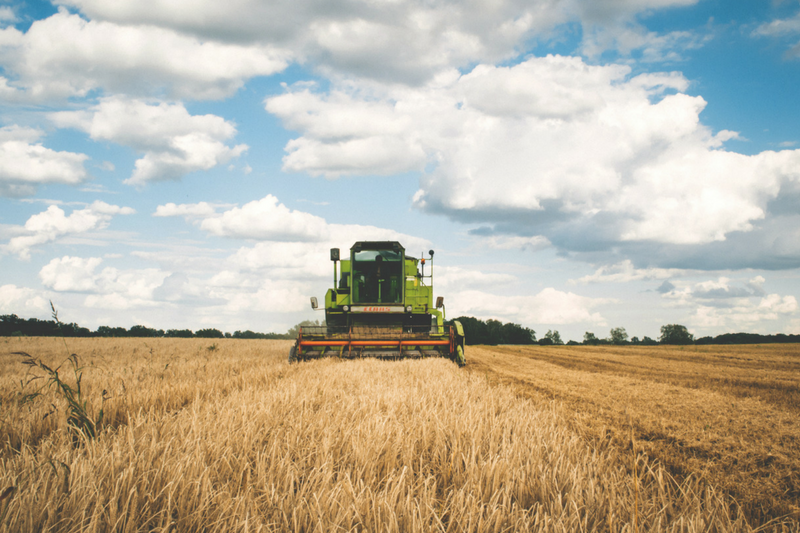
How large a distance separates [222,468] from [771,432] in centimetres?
556

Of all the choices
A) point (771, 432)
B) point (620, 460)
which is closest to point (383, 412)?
point (620, 460)

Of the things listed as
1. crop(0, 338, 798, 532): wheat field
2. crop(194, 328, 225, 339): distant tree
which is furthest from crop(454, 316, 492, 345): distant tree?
crop(0, 338, 798, 532): wheat field

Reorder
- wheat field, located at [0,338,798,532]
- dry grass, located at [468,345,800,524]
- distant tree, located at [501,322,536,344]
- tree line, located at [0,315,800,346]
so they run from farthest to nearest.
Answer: distant tree, located at [501,322,536,344] < tree line, located at [0,315,800,346] < dry grass, located at [468,345,800,524] < wheat field, located at [0,338,798,532]

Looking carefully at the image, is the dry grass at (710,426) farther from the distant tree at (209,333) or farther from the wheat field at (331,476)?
the distant tree at (209,333)

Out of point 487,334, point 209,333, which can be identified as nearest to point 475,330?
point 487,334

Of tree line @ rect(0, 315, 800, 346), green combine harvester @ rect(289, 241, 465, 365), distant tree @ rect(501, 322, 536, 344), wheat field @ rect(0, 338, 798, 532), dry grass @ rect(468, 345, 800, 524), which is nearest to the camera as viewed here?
wheat field @ rect(0, 338, 798, 532)

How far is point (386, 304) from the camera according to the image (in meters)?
12.5

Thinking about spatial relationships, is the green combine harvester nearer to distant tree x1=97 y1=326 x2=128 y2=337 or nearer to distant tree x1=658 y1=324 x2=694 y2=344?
distant tree x1=97 y1=326 x2=128 y2=337

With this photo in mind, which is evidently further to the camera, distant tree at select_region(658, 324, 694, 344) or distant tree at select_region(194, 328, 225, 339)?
distant tree at select_region(658, 324, 694, 344)

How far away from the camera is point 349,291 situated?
510 inches

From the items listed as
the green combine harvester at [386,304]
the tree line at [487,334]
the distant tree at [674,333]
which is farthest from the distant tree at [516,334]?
the green combine harvester at [386,304]

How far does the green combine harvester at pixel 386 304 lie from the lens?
432 inches

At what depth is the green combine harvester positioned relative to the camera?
11.0 m

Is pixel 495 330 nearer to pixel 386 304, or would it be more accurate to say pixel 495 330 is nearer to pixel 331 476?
pixel 386 304
